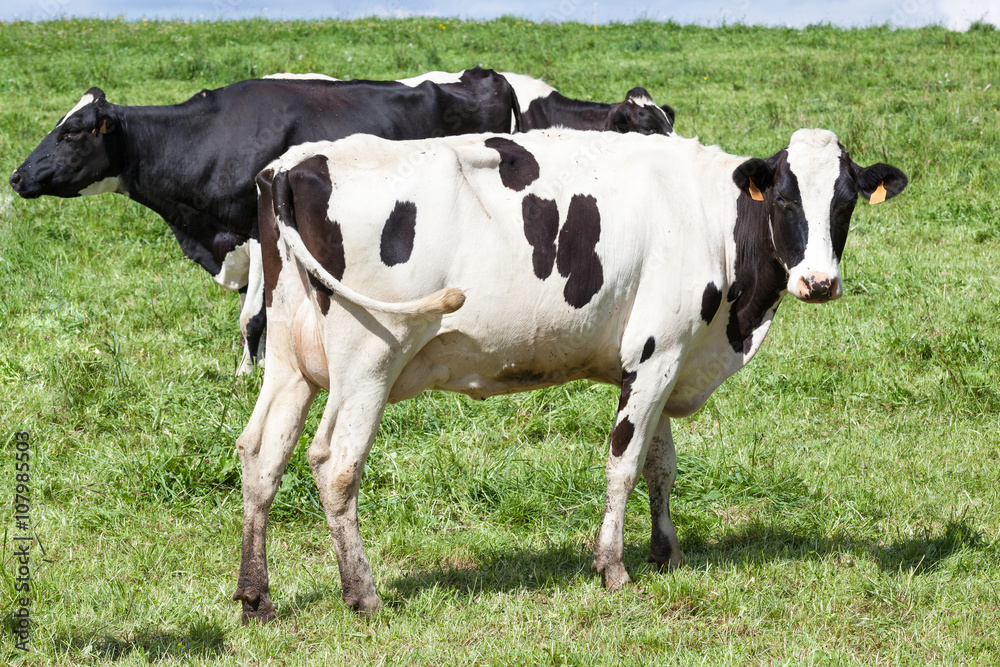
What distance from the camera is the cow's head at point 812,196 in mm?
4527

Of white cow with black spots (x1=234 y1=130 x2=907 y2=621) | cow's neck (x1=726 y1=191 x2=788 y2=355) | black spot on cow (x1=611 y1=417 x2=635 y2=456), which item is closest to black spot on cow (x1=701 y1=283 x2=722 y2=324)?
Result: white cow with black spots (x1=234 y1=130 x2=907 y2=621)

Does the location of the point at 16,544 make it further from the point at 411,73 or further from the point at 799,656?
the point at 411,73

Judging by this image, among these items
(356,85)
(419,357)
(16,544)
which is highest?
(356,85)

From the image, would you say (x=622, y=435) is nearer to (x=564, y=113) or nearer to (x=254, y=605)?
(x=254, y=605)

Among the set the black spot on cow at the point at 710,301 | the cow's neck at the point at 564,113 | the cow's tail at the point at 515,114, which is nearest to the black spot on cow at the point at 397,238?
the black spot on cow at the point at 710,301

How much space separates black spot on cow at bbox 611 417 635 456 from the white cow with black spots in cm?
1

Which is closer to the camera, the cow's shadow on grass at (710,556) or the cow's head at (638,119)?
the cow's shadow on grass at (710,556)

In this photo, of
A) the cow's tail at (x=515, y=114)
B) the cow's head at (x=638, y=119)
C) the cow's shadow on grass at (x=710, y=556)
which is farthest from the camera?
the cow's head at (x=638, y=119)

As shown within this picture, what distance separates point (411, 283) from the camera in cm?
425

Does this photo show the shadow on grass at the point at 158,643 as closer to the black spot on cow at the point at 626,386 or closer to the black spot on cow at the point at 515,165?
the black spot on cow at the point at 626,386

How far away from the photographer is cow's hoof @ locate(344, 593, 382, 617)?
4.45 metres

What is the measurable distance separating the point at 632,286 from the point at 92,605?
287 centimetres

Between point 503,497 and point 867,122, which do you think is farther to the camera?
point 867,122

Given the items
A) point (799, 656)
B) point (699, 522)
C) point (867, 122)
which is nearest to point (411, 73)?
point (867, 122)
